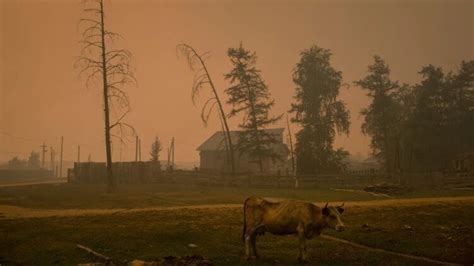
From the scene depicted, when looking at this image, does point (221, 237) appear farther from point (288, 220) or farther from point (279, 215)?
point (288, 220)

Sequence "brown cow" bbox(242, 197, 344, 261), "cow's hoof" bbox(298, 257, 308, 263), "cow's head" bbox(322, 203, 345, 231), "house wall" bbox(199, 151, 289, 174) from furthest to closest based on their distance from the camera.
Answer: "house wall" bbox(199, 151, 289, 174)
"cow's head" bbox(322, 203, 345, 231)
"brown cow" bbox(242, 197, 344, 261)
"cow's hoof" bbox(298, 257, 308, 263)

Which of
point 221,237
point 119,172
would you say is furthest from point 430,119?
point 221,237

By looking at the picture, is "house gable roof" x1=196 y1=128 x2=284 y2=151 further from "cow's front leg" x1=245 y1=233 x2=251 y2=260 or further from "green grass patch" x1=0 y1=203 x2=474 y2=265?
"cow's front leg" x1=245 y1=233 x2=251 y2=260

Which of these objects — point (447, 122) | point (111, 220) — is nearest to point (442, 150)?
point (447, 122)

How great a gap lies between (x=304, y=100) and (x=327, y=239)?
40.8 metres

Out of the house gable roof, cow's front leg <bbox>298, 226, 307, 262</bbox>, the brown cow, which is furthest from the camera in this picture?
the house gable roof

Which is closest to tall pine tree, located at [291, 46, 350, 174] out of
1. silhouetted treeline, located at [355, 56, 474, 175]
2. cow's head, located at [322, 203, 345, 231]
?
silhouetted treeline, located at [355, 56, 474, 175]

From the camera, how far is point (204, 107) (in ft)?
160

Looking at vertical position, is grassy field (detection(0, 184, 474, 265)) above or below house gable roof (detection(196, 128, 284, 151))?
below

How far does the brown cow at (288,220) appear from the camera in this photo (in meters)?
13.1

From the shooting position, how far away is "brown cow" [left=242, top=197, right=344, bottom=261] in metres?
13.1

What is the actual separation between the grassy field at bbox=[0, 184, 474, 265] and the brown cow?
2.53 ft

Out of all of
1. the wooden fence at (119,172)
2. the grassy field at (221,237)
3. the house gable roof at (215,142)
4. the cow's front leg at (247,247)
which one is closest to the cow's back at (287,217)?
the cow's front leg at (247,247)

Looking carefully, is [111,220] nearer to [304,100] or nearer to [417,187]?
[417,187]
